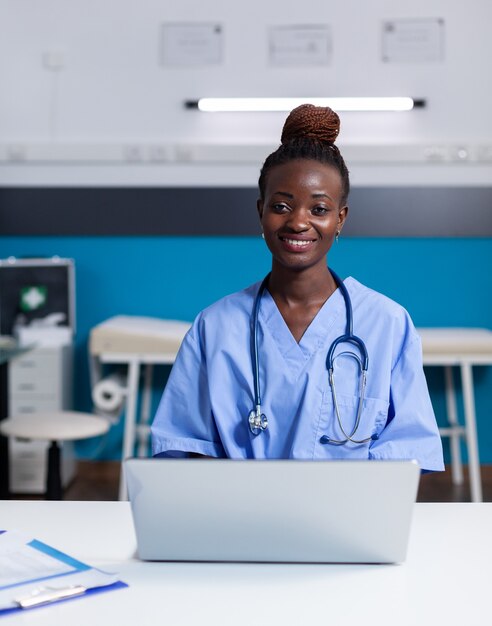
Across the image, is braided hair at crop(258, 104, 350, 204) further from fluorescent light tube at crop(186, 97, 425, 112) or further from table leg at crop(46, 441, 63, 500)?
fluorescent light tube at crop(186, 97, 425, 112)

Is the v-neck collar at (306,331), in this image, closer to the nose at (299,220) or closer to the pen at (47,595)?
the nose at (299,220)

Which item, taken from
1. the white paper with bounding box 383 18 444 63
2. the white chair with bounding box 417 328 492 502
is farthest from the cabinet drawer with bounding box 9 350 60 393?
the white paper with bounding box 383 18 444 63

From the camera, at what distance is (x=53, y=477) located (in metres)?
2.99

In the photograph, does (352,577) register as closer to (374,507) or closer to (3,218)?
(374,507)

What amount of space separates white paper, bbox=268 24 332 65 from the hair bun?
8.23 ft

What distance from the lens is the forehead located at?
1421 mm

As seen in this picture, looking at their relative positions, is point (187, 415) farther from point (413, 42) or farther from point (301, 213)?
point (413, 42)

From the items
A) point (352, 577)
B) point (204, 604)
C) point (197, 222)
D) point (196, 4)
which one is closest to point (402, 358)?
point (352, 577)

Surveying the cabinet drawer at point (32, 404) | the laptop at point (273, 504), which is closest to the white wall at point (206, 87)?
the cabinet drawer at point (32, 404)

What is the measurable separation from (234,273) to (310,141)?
2493 mm

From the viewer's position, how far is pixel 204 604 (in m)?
0.94

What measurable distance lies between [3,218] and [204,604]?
3275 millimetres

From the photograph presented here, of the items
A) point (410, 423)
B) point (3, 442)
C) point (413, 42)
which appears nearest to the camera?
point (410, 423)

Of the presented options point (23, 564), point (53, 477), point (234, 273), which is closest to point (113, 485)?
point (53, 477)
